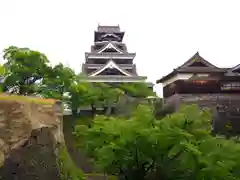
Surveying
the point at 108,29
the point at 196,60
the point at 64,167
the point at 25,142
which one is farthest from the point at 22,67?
the point at 108,29

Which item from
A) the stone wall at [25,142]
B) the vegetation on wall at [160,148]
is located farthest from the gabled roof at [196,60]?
the stone wall at [25,142]

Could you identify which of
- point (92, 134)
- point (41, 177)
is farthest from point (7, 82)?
point (41, 177)

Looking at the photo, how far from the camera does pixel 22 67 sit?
19719mm

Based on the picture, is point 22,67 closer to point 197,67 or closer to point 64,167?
point 64,167

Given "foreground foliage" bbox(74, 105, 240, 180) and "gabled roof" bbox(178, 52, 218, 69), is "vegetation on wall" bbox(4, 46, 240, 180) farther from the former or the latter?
"gabled roof" bbox(178, 52, 218, 69)

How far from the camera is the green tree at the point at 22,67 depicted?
64.1ft

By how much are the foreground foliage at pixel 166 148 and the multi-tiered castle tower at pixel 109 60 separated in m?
15.6

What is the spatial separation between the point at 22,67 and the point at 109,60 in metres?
Answer: 11.4

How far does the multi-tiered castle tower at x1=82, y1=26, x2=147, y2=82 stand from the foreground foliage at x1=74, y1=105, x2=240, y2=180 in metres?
15.6

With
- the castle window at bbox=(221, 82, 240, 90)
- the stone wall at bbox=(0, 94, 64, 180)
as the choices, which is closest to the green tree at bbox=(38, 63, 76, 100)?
the stone wall at bbox=(0, 94, 64, 180)

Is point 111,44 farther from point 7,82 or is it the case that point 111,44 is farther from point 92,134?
point 92,134

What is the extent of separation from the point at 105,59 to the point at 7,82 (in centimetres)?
1390

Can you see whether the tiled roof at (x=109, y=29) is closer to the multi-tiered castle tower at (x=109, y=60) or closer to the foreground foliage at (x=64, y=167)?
the multi-tiered castle tower at (x=109, y=60)

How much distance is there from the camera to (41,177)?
10.1 m
